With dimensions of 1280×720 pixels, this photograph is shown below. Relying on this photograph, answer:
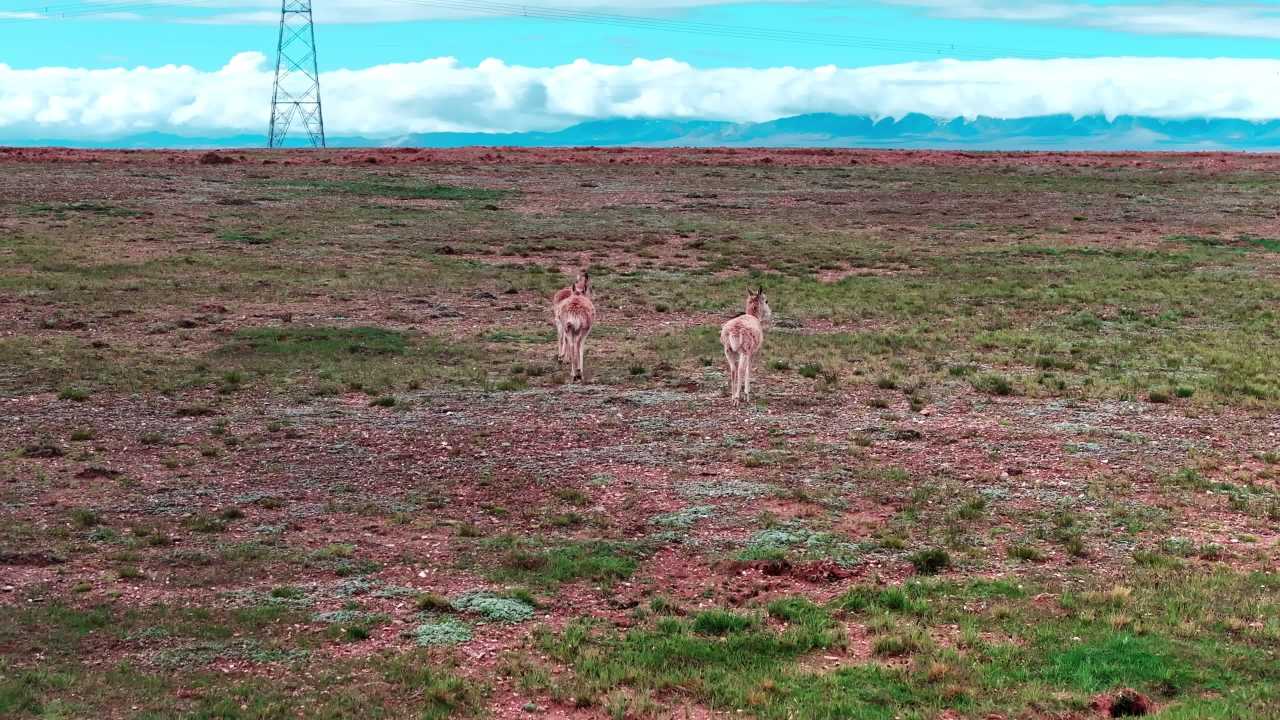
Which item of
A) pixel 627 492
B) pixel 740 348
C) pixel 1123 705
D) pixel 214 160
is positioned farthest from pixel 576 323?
pixel 214 160

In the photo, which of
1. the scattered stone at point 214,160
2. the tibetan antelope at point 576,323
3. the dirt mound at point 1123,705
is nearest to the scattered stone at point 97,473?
the tibetan antelope at point 576,323

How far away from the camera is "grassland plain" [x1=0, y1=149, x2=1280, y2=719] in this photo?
1177cm

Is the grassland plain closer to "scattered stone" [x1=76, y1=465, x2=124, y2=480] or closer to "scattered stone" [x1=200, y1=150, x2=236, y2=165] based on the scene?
"scattered stone" [x1=76, y1=465, x2=124, y2=480]

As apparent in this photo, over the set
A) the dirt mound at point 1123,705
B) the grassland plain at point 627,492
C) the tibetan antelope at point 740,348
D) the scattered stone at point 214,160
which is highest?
the scattered stone at point 214,160

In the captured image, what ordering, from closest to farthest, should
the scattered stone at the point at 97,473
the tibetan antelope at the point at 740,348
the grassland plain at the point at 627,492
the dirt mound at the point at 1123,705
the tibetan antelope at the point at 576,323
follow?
1. the dirt mound at the point at 1123,705
2. the grassland plain at the point at 627,492
3. the scattered stone at the point at 97,473
4. the tibetan antelope at the point at 740,348
5. the tibetan antelope at the point at 576,323

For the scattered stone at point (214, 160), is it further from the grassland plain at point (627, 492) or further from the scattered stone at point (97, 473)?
the scattered stone at point (97, 473)

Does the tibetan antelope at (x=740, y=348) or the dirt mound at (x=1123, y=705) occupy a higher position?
the tibetan antelope at (x=740, y=348)

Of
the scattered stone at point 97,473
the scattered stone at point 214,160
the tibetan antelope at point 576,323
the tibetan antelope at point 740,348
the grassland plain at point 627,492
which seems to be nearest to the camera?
the grassland plain at point 627,492

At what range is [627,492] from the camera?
17.8m

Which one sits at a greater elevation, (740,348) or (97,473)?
(740,348)

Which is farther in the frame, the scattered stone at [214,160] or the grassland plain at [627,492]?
the scattered stone at [214,160]

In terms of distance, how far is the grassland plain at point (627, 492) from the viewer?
38.6ft

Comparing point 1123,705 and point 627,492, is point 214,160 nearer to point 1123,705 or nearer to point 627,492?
point 627,492

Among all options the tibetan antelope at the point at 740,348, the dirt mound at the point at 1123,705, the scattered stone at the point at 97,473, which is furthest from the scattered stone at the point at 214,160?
the dirt mound at the point at 1123,705
